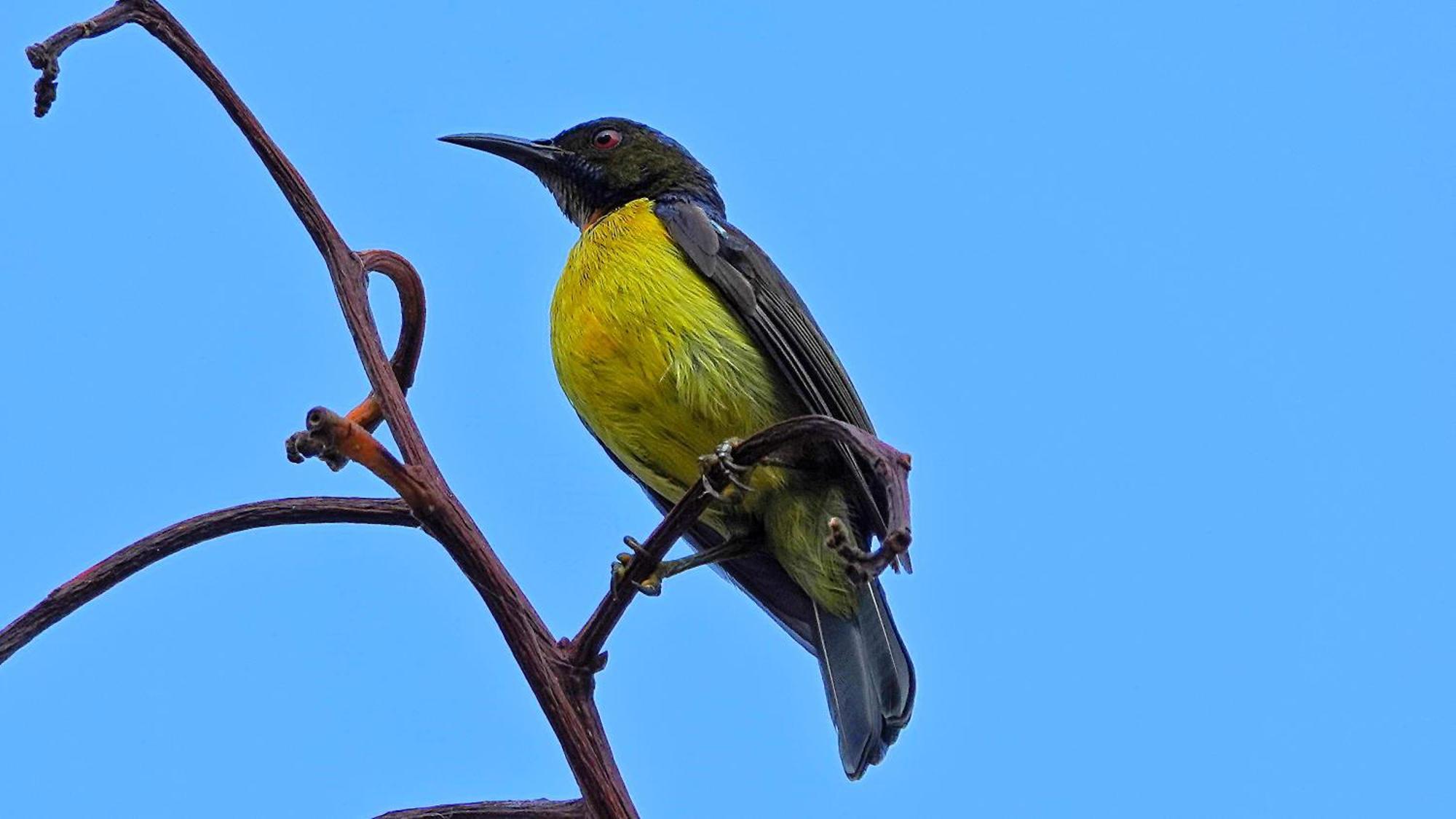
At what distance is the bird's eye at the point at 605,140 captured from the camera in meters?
5.29

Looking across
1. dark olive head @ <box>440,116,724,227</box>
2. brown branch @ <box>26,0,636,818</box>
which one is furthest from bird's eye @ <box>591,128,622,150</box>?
brown branch @ <box>26,0,636,818</box>

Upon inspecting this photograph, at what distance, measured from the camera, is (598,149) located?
5289 mm

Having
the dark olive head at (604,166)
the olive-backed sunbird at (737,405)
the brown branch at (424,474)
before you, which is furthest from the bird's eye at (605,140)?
the brown branch at (424,474)

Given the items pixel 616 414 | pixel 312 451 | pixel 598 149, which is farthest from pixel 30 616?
pixel 598 149

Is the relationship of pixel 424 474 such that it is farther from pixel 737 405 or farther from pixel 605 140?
pixel 605 140

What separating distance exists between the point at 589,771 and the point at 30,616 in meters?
0.63

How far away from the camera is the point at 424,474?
68.0 inches

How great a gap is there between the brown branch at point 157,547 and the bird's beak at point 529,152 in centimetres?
338

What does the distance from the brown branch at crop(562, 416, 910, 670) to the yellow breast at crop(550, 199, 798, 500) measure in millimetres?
1730

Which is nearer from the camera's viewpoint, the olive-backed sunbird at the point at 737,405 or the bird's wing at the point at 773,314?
the olive-backed sunbird at the point at 737,405

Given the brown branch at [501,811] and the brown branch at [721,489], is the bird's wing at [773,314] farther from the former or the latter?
the brown branch at [501,811]

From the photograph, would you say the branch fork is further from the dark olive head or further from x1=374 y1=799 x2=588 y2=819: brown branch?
Result: the dark olive head

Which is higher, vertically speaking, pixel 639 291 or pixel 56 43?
pixel 639 291

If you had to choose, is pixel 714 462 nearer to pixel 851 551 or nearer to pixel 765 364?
pixel 851 551
